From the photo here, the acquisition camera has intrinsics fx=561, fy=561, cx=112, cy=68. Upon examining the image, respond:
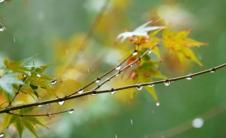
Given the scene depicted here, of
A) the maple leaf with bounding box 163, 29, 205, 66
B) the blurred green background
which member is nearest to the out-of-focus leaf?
the maple leaf with bounding box 163, 29, 205, 66

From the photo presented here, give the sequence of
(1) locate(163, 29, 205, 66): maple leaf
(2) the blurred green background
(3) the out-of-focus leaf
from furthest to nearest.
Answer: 1. (2) the blurred green background
2. (1) locate(163, 29, 205, 66): maple leaf
3. (3) the out-of-focus leaf

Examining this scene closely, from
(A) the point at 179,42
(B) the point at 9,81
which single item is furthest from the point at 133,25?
(B) the point at 9,81

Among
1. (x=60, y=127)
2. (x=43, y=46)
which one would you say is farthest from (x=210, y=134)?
(x=60, y=127)

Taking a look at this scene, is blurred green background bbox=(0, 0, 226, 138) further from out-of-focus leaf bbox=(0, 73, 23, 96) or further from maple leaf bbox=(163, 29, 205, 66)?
out-of-focus leaf bbox=(0, 73, 23, 96)

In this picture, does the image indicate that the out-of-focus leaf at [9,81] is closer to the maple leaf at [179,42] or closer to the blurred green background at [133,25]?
the maple leaf at [179,42]

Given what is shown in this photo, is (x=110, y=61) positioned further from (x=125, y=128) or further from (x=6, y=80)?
(x=6, y=80)

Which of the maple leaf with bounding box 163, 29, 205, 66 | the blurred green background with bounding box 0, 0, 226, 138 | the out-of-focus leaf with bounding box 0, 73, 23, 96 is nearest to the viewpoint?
the out-of-focus leaf with bounding box 0, 73, 23, 96

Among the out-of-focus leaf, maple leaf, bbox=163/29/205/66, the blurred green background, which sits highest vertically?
the blurred green background

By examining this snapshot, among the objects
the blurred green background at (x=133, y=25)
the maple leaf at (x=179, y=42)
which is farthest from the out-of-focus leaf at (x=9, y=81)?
the blurred green background at (x=133, y=25)

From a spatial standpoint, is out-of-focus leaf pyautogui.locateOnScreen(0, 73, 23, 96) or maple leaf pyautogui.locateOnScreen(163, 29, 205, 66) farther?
maple leaf pyautogui.locateOnScreen(163, 29, 205, 66)
